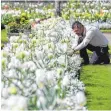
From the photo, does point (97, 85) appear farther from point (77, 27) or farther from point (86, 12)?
point (86, 12)

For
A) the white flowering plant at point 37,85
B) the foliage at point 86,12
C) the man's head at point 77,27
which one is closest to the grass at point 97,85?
the white flowering plant at point 37,85

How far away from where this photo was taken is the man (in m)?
9.62

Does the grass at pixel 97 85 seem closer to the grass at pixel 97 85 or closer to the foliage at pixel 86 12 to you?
the grass at pixel 97 85

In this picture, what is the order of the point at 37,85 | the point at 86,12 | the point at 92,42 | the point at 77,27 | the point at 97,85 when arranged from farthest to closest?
1. the point at 86,12
2. the point at 92,42
3. the point at 77,27
4. the point at 97,85
5. the point at 37,85

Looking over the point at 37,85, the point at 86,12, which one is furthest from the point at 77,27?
the point at 86,12

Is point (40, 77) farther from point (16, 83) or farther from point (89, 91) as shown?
point (89, 91)

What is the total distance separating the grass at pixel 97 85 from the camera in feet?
21.3

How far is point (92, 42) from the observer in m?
10.2

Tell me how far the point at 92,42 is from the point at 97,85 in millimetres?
2401

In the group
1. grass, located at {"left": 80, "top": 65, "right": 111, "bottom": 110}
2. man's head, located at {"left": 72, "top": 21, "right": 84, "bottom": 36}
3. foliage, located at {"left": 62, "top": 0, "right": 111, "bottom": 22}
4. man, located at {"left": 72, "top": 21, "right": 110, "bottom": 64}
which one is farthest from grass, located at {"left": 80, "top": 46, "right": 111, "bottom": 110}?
foliage, located at {"left": 62, "top": 0, "right": 111, "bottom": 22}

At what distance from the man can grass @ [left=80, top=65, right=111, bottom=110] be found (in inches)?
12.2

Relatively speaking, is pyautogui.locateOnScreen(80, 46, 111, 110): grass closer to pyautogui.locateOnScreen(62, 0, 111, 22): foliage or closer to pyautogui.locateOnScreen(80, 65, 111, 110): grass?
pyautogui.locateOnScreen(80, 65, 111, 110): grass

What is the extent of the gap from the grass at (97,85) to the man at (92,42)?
31 centimetres

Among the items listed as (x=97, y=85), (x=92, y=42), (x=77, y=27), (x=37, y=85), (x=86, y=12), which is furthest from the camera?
(x=86, y=12)
